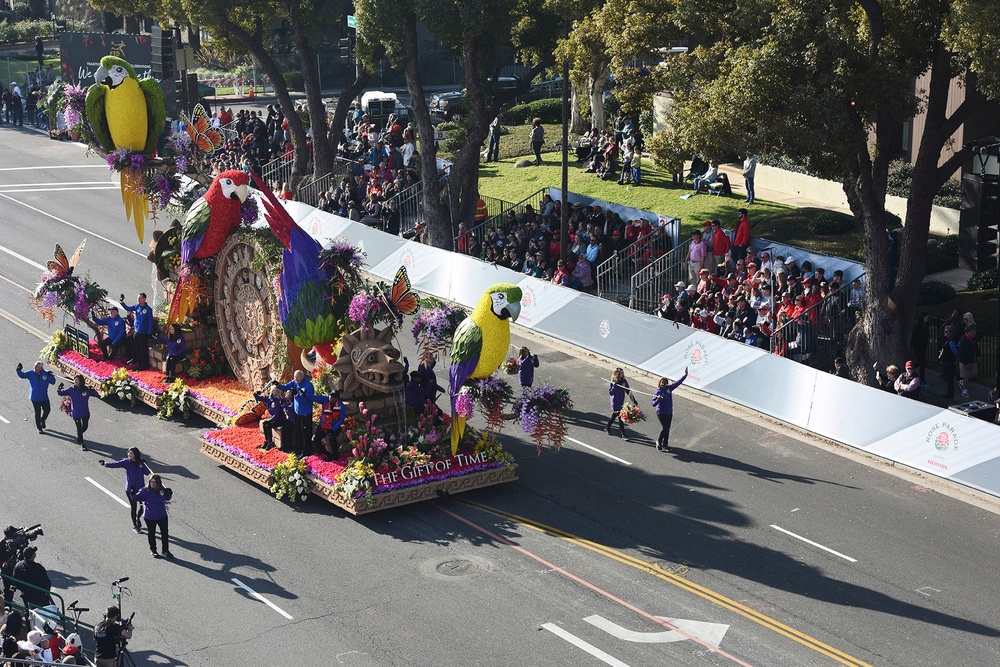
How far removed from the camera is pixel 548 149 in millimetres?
49469

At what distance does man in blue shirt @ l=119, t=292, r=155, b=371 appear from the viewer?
28.3m

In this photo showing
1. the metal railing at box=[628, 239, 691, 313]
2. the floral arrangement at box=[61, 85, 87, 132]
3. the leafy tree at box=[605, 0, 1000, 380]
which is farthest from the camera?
the metal railing at box=[628, 239, 691, 313]

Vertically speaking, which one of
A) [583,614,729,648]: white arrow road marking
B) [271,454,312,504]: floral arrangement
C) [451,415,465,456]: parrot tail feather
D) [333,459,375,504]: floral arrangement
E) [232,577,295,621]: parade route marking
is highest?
[451,415,465,456]: parrot tail feather

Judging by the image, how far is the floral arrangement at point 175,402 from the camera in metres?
26.9

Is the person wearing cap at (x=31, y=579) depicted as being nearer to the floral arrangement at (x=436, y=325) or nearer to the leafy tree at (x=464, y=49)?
the floral arrangement at (x=436, y=325)

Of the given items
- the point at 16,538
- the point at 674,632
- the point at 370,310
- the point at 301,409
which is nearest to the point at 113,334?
the point at 301,409

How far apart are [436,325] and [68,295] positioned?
35.1 feet

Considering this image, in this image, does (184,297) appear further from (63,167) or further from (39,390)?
(63,167)

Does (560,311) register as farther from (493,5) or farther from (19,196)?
(19,196)

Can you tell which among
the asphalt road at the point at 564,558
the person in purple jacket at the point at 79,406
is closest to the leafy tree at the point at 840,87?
the asphalt road at the point at 564,558

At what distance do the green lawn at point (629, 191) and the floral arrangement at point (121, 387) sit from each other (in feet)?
55.5

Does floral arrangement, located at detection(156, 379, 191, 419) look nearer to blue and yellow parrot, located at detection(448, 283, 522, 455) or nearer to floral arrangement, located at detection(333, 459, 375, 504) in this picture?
floral arrangement, located at detection(333, 459, 375, 504)

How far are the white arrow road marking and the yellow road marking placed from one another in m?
0.63

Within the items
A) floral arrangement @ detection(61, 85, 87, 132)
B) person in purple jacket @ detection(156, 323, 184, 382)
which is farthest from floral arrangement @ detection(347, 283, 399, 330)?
floral arrangement @ detection(61, 85, 87, 132)
